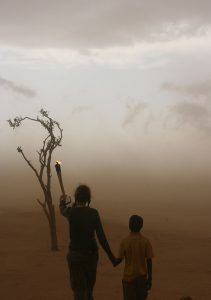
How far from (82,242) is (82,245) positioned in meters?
0.04

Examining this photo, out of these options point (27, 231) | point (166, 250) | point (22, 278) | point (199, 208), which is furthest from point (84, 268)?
point (199, 208)

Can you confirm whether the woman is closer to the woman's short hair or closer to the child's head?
the woman's short hair

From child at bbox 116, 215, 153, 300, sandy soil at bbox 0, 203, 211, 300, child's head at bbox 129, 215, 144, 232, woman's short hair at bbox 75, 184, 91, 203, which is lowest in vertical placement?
sandy soil at bbox 0, 203, 211, 300

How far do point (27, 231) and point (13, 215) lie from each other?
8382 millimetres

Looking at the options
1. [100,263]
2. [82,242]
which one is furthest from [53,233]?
[82,242]

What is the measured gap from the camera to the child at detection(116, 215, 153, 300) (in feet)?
24.6

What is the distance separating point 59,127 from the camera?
25.6m

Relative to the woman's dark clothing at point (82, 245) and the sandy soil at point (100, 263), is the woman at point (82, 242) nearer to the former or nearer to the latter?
the woman's dark clothing at point (82, 245)

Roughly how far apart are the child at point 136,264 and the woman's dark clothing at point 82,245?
0.84 feet

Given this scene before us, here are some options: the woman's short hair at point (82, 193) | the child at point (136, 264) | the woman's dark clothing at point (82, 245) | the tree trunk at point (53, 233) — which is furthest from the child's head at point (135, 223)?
the tree trunk at point (53, 233)

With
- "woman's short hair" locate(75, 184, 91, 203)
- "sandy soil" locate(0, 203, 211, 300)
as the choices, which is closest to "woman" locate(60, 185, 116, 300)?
"woman's short hair" locate(75, 184, 91, 203)

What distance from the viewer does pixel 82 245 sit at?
24.4 ft

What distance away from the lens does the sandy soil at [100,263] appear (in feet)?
48.5

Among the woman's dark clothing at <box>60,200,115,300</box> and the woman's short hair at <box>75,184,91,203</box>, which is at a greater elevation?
the woman's short hair at <box>75,184,91,203</box>
